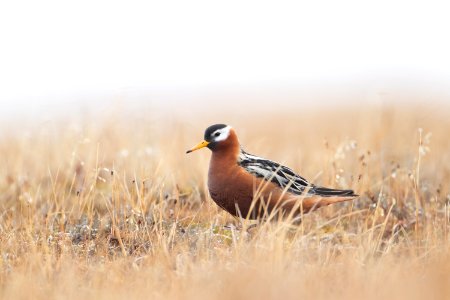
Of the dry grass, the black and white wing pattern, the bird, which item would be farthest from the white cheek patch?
the dry grass

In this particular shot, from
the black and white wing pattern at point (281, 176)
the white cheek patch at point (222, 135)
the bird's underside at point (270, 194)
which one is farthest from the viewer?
the white cheek patch at point (222, 135)

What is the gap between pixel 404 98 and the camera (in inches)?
1091

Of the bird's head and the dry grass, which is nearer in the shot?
the dry grass

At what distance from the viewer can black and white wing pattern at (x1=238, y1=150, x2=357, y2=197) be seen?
718 cm

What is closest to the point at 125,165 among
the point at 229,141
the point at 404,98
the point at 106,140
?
the point at 106,140

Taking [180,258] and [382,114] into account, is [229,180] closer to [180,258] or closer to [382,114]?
[180,258]

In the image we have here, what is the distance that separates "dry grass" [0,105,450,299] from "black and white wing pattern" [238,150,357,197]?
0.22 meters

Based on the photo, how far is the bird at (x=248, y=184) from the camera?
7008mm

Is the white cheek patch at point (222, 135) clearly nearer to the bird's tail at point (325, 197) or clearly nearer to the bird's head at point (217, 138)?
the bird's head at point (217, 138)

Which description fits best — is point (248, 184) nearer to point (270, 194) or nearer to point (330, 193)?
point (270, 194)

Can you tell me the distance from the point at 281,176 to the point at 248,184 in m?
0.46

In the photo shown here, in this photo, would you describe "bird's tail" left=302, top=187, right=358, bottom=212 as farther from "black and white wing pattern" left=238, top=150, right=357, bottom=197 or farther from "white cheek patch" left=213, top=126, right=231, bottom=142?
"white cheek patch" left=213, top=126, right=231, bottom=142

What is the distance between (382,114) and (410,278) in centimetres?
643

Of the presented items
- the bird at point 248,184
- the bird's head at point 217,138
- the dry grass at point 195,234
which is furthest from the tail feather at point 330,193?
the bird's head at point 217,138
